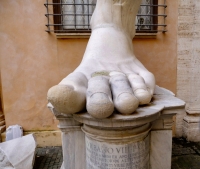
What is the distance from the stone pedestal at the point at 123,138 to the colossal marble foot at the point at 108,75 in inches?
3.3

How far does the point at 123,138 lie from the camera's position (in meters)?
1.25

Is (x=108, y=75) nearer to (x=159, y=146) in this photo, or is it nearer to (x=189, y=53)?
(x=159, y=146)

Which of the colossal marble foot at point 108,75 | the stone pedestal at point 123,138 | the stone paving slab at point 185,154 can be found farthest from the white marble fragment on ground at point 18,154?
Answer: the stone paving slab at point 185,154

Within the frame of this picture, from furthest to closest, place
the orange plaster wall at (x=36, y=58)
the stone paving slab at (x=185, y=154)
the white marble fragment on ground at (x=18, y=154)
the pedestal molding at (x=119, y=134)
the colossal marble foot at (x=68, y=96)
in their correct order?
the orange plaster wall at (x=36, y=58), the stone paving slab at (x=185, y=154), the white marble fragment on ground at (x=18, y=154), the pedestal molding at (x=119, y=134), the colossal marble foot at (x=68, y=96)

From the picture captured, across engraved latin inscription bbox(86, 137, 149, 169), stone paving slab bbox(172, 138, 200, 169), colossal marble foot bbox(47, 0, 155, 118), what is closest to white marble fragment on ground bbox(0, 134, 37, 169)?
engraved latin inscription bbox(86, 137, 149, 169)

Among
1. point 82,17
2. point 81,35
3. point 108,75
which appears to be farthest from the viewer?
point 82,17

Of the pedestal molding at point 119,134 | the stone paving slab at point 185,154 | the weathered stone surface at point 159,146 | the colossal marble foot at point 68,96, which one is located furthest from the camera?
the stone paving slab at point 185,154

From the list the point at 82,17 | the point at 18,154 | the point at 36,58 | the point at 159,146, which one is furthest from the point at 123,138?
the point at 82,17

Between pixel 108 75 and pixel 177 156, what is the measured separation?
1547 millimetres

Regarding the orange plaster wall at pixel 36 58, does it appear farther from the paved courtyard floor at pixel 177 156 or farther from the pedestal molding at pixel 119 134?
the pedestal molding at pixel 119 134

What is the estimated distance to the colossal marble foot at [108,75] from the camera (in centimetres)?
107

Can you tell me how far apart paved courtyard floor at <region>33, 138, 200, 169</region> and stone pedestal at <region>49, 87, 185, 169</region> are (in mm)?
821

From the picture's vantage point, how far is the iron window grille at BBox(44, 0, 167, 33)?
256 cm

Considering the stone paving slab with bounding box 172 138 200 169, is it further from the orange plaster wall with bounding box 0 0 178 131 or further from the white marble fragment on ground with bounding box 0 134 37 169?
the white marble fragment on ground with bounding box 0 134 37 169
